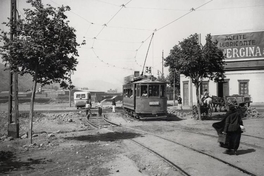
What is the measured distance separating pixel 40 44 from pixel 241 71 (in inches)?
1065

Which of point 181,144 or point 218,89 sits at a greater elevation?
point 218,89

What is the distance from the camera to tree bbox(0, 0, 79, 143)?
848cm

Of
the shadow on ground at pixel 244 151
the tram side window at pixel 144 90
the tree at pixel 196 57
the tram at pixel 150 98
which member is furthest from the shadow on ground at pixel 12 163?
the tree at pixel 196 57

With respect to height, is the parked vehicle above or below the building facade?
below

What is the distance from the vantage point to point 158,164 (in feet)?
20.5

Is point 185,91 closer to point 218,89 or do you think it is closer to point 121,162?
point 218,89

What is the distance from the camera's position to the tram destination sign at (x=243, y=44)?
30000 millimetres

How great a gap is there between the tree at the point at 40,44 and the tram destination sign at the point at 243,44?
2546 centimetres

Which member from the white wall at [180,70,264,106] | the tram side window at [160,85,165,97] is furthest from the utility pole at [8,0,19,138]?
the white wall at [180,70,264,106]

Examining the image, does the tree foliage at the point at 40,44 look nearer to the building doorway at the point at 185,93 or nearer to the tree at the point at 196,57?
the tree at the point at 196,57

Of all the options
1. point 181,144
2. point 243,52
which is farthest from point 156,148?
point 243,52

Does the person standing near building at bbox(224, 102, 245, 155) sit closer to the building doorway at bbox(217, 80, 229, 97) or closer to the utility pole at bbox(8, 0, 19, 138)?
the utility pole at bbox(8, 0, 19, 138)

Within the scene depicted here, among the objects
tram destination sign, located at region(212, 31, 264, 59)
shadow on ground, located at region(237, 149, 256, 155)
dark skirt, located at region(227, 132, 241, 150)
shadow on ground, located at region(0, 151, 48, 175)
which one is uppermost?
tram destination sign, located at region(212, 31, 264, 59)

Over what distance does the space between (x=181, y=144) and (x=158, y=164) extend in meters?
2.51
